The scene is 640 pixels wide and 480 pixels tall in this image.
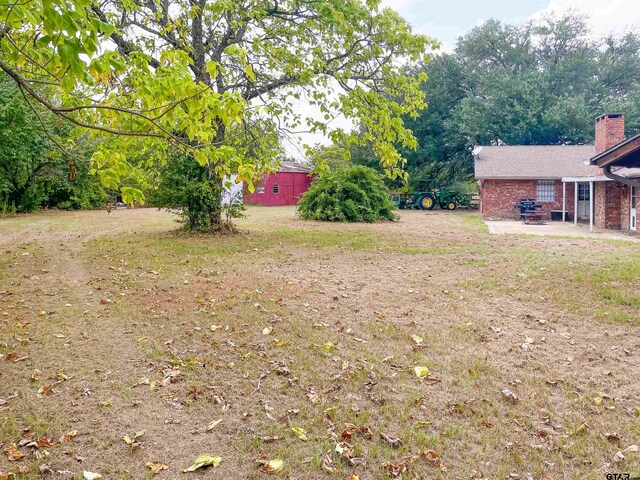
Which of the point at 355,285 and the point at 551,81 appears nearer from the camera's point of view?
the point at 355,285

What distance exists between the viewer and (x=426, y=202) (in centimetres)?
3175

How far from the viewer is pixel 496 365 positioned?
4477 mm

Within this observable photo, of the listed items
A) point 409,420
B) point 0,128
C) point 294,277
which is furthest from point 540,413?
point 0,128

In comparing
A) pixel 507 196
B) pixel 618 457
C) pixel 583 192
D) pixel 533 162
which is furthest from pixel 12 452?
pixel 533 162

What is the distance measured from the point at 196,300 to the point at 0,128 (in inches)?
746

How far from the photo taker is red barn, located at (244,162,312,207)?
39.3 m

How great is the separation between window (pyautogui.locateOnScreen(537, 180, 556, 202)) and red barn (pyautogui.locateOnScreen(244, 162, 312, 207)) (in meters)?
19.4

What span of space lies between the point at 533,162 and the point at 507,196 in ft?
8.07

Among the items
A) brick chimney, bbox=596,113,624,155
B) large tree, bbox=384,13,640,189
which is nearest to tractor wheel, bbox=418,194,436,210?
large tree, bbox=384,13,640,189

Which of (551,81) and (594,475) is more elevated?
(551,81)

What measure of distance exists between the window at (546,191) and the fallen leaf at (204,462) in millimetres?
25234

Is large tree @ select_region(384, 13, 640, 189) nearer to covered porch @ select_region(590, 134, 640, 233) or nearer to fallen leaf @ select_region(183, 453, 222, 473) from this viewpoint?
covered porch @ select_region(590, 134, 640, 233)

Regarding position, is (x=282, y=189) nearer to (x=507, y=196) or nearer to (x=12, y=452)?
(x=507, y=196)

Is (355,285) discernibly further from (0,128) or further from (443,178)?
(443,178)
